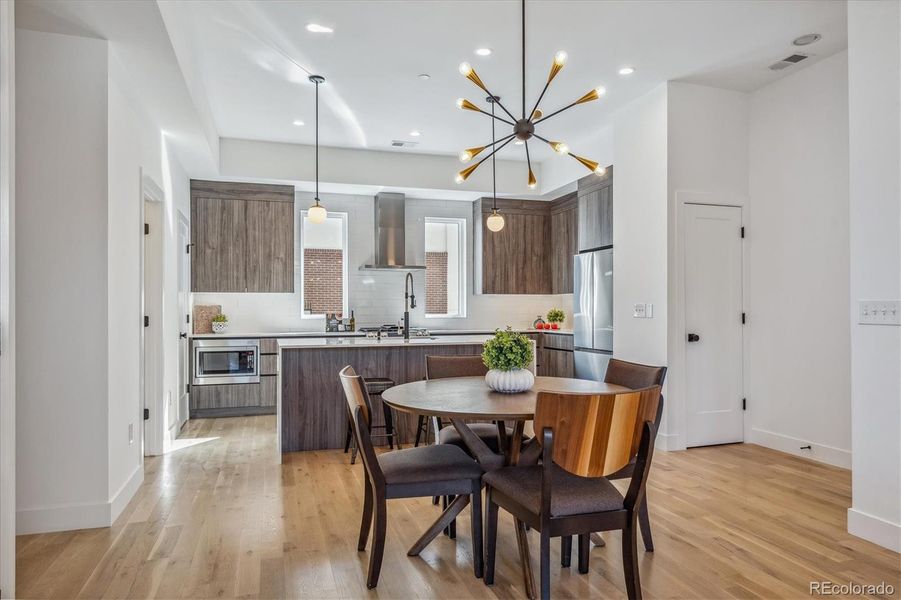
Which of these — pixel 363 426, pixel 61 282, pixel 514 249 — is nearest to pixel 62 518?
pixel 61 282

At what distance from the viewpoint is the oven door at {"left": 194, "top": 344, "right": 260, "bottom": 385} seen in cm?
603

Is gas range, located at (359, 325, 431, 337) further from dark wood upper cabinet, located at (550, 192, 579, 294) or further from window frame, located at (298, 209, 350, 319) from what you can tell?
dark wood upper cabinet, located at (550, 192, 579, 294)

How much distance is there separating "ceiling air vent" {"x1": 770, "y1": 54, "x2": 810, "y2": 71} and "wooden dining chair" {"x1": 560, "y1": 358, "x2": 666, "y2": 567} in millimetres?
2716

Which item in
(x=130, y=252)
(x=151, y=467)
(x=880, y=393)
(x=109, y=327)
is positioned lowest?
(x=151, y=467)

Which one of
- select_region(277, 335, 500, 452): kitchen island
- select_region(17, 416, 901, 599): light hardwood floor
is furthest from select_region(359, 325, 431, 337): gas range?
select_region(17, 416, 901, 599): light hardwood floor

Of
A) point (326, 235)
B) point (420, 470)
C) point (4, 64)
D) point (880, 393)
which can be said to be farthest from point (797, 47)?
point (326, 235)

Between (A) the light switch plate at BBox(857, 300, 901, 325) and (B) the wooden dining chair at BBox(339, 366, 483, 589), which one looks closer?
(B) the wooden dining chair at BBox(339, 366, 483, 589)

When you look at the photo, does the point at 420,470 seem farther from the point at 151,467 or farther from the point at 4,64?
the point at 151,467

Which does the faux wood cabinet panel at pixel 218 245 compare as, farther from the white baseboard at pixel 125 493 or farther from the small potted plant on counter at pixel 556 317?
the small potted plant on counter at pixel 556 317

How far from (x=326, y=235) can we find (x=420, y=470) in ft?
17.1

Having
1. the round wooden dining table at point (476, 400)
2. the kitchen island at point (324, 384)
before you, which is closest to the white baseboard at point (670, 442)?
the round wooden dining table at point (476, 400)

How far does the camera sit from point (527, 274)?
7.49 m

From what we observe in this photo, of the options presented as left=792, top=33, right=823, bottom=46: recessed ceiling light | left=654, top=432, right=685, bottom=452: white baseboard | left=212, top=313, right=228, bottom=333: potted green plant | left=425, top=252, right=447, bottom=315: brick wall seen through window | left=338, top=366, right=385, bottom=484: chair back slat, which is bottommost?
left=654, top=432, right=685, bottom=452: white baseboard

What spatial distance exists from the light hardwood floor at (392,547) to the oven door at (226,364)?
2.18 metres
